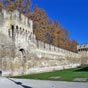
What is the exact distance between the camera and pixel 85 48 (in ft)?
211

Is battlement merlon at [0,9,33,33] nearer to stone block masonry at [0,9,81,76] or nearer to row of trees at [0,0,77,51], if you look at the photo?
stone block masonry at [0,9,81,76]

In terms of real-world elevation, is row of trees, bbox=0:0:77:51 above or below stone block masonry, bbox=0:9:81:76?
above

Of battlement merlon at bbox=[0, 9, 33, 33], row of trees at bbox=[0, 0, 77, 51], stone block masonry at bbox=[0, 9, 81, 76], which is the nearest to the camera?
stone block masonry at bbox=[0, 9, 81, 76]

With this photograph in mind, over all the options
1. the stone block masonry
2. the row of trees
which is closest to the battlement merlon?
the stone block masonry

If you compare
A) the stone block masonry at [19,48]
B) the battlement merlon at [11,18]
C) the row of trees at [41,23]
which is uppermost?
the row of trees at [41,23]

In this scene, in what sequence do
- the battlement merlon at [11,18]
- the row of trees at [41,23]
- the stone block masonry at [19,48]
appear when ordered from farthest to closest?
the row of trees at [41,23]
the battlement merlon at [11,18]
the stone block masonry at [19,48]

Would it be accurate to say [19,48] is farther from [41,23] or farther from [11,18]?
[41,23]

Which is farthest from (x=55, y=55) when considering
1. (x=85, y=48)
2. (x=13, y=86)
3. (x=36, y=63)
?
(x=85, y=48)

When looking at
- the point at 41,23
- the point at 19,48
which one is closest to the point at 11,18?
the point at 19,48

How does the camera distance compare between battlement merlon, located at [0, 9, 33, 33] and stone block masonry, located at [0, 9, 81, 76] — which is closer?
stone block masonry, located at [0, 9, 81, 76]

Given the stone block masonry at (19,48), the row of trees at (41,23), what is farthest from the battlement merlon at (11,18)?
the row of trees at (41,23)

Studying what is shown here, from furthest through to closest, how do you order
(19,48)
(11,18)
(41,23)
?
(41,23) < (19,48) < (11,18)

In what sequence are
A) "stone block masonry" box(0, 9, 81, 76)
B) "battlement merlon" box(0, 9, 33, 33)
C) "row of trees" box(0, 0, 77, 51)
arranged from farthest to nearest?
"row of trees" box(0, 0, 77, 51)
"battlement merlon" box(0, 9, 33, 33)
"stone block masonry" box(0, 9, 81, 76)

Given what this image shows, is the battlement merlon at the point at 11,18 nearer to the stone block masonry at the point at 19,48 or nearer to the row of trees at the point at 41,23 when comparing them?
the stone block masonry at the point at 19,48
